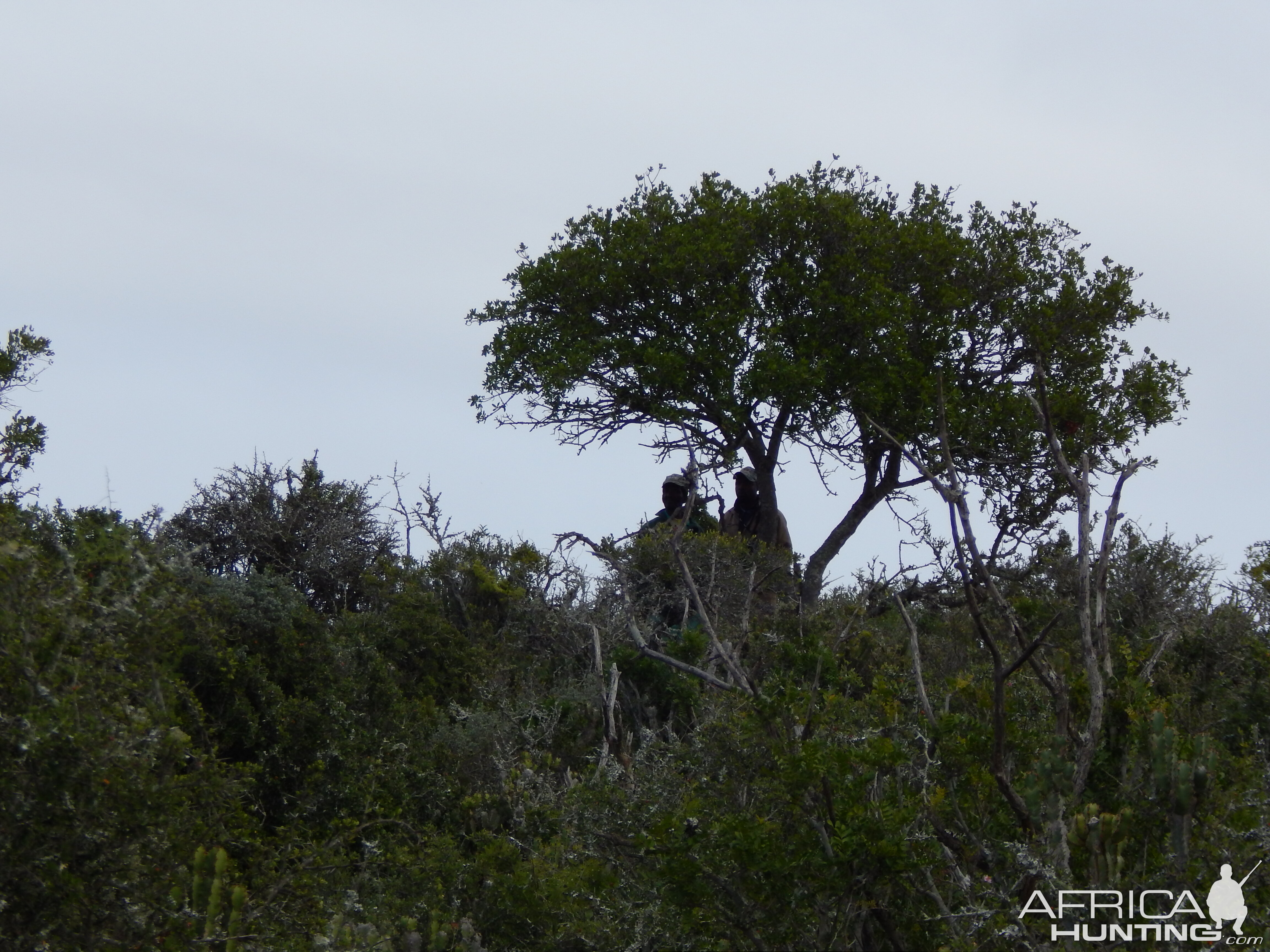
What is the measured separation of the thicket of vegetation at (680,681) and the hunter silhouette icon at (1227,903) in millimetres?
85

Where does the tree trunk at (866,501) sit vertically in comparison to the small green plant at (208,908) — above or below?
above

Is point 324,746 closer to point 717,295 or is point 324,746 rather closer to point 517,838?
point 517,838

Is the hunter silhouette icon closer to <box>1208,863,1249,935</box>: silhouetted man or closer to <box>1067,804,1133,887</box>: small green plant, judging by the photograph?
<box>1208,863,1249,935</box>: silhouetted man

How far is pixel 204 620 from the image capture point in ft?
20.4

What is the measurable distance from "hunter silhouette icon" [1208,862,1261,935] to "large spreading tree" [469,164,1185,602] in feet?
35.2

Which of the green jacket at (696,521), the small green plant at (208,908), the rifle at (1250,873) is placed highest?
the green jacket at (696,521)

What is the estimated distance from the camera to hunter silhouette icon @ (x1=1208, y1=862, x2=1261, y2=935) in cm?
352

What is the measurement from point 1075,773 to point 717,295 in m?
11.7

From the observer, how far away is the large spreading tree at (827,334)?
15.0 m

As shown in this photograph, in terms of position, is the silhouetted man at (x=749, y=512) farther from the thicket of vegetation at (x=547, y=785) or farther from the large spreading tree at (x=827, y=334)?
the thicket of vegetation at (x=547, y=785)

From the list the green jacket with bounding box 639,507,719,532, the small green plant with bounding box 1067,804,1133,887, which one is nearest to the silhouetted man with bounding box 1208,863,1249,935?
the small green plant with bounding box 1067,804,1133,887

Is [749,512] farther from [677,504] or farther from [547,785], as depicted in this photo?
[547,785]

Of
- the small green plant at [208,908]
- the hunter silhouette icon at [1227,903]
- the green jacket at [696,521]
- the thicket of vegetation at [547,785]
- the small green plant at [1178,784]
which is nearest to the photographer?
the hunter silhouette icon at [1227,903]

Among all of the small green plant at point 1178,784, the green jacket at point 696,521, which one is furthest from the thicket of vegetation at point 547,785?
the green jacket at point 696,521
